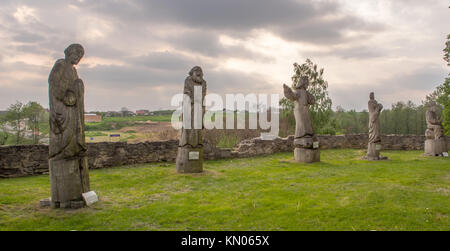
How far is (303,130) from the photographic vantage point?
1276 centimetres

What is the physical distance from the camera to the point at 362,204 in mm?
6234

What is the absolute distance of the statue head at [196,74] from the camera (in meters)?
10.2

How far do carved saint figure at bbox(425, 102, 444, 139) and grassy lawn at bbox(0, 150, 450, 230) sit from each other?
6286mm

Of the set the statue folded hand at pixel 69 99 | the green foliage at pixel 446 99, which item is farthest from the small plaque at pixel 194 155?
the green foliage at pixel 446 99

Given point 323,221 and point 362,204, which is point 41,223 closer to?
point 323,221

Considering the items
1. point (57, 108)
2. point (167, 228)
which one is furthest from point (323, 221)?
point (57, 108)

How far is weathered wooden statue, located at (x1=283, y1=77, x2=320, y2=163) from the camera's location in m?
12.7

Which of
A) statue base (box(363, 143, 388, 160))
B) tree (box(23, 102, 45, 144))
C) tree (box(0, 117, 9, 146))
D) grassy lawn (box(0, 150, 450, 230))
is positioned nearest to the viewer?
grassy lawn (box(0, 150, 450, 230))

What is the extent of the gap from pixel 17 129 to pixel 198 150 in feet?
45.9

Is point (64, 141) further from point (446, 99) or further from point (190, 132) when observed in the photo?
point (446, 99)

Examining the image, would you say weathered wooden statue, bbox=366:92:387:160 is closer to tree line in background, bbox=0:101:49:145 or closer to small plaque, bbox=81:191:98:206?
small plaque, bbox=81:191:98:206

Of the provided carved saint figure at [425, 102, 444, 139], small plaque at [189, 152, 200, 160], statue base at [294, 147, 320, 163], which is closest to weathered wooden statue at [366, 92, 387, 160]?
statue base at [294, 147, 320, 163]

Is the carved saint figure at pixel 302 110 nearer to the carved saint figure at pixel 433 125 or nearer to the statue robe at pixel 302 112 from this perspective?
the statue robe at pixel 302 112

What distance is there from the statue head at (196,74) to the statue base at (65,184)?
204 inches
